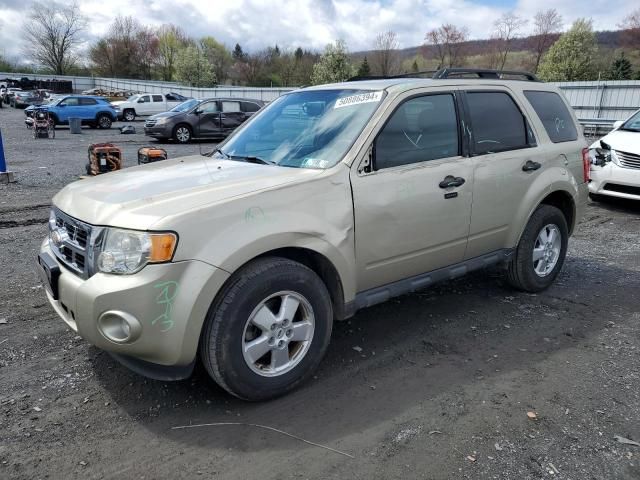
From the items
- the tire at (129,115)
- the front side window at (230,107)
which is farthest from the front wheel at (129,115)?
the front side window at (230,107)

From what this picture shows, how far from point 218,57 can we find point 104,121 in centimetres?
5684

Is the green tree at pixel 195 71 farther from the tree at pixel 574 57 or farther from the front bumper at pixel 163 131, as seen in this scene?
the front bumper at pixel 163 131

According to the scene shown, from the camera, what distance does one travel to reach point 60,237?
10.1 ft

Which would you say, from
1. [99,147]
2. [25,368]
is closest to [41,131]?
[99,147]

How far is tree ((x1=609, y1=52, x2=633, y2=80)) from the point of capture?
120 feet

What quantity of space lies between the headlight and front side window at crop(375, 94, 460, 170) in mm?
1506

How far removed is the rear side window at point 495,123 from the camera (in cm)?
409

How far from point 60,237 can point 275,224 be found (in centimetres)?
131

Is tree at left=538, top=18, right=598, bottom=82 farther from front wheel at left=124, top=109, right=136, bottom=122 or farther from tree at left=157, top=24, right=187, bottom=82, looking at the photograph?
tree at left=157, top=24, right=187, bottom=82

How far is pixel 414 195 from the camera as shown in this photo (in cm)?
354

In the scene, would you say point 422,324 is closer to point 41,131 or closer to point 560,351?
point 560,351

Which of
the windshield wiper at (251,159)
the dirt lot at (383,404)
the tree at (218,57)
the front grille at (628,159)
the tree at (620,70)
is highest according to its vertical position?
the tree at (218,57)

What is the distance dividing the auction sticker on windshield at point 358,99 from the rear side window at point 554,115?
1.77m

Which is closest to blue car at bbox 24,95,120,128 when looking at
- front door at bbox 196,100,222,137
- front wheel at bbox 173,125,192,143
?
front wheel at bbox 173,125,192,143
